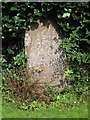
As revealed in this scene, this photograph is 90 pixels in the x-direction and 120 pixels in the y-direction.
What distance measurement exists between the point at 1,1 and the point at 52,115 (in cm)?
232

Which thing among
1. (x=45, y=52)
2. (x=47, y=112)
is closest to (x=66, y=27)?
(x=45, y=52)

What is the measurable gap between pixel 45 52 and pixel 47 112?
125cm

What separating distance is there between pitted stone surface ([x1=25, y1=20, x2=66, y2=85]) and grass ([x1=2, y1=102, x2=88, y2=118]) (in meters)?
0.75

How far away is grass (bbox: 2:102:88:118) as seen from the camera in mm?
6184

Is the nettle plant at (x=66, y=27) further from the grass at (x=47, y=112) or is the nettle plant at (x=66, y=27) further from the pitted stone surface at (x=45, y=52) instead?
the grass at (x=47, y=112)

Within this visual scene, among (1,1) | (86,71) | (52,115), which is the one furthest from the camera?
(86,71)

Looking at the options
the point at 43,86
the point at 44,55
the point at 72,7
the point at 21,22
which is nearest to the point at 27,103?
the point at 43,86

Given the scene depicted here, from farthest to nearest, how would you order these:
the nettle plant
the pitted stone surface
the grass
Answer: the pitted stone surface → the nettle plant → the grass

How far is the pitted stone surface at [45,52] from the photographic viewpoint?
6918 millimetres

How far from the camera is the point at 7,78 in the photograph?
7000 mm

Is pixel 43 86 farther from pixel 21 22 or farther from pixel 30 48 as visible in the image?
pixel 21 22

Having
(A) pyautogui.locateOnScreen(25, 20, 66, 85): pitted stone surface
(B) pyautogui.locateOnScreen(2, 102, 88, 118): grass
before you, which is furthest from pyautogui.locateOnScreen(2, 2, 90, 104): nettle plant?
(B) pyautogui.locateOnScreen(2, 102, 88, 118): grass

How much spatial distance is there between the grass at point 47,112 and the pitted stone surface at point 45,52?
29.6 inches

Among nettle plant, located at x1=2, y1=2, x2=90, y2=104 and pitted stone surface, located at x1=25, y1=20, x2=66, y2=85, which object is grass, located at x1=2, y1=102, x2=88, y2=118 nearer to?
nettle plant, located at x1=2, y1=2, x2=90, y2=104
